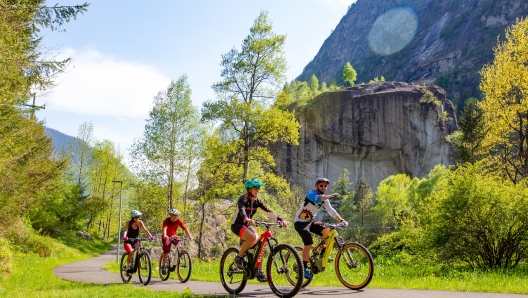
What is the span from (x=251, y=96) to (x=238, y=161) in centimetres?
323

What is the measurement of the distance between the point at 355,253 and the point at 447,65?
133326 millimetres

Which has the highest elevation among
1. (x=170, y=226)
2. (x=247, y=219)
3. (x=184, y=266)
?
(x=247, y=219)

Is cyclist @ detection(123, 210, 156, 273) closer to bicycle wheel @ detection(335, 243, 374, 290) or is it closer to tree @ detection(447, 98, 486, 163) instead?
bicycle wheel @ detection(335, 243, 374, 290)

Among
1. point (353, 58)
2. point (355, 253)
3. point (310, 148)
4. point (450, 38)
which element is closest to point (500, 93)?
point (355, 253)

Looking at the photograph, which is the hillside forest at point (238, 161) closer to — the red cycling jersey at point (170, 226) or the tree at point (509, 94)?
the tree at point (509, 94)

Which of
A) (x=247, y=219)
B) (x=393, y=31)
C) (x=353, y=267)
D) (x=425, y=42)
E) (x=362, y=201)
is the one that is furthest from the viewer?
(x=393, y=31)

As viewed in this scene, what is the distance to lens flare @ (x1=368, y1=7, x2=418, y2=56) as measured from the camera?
534 feet

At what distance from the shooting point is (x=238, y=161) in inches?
802

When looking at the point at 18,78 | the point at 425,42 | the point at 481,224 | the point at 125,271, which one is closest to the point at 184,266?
the point at 125,271

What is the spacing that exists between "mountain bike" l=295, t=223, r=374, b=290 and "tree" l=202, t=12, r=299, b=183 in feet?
36.7

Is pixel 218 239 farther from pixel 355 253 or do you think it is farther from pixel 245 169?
pixel 355 253

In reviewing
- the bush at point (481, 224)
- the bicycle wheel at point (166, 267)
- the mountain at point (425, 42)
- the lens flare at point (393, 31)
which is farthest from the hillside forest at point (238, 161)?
the lens flare at point (393, 31)

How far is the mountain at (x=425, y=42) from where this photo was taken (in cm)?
11827

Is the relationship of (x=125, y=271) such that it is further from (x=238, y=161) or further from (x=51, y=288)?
(x=238, y=161)
